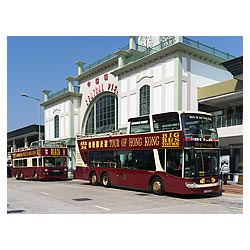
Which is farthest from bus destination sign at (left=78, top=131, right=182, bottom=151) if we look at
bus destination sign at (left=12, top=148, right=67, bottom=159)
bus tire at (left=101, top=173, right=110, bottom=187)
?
bus destination sign at (left=12, top=148, right=67, bottom=159)

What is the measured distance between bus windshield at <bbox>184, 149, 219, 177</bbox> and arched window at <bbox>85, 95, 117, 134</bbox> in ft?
56.7

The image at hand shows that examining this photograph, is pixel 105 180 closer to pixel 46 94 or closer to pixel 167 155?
pixel 167 155

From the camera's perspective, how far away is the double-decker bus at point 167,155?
1409 cm

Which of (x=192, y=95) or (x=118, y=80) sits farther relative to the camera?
(x=118, y=80)

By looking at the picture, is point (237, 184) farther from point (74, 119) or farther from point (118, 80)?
point (74, 119)

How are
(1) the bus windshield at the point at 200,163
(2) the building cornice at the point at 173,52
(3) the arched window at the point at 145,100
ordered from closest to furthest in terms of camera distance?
(1) the bus windshield at the point at 200,163, (2) the building cornice at the point at 173,52, (3) the arched window at the point at 145,100

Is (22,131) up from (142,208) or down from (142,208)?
up

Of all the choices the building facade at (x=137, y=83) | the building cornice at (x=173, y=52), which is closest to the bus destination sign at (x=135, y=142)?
the building facade at (x=137, y=83)

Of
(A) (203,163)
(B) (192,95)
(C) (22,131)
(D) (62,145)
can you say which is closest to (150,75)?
(B) (192,95)

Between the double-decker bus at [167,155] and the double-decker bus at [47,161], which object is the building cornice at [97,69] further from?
the double-decker bus at [167,155]

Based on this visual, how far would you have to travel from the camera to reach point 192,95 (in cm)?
2392

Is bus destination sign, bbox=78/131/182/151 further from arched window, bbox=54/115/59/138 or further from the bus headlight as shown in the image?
arched window, bbox=54/115/59/138

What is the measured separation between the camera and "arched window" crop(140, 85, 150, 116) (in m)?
25.6
